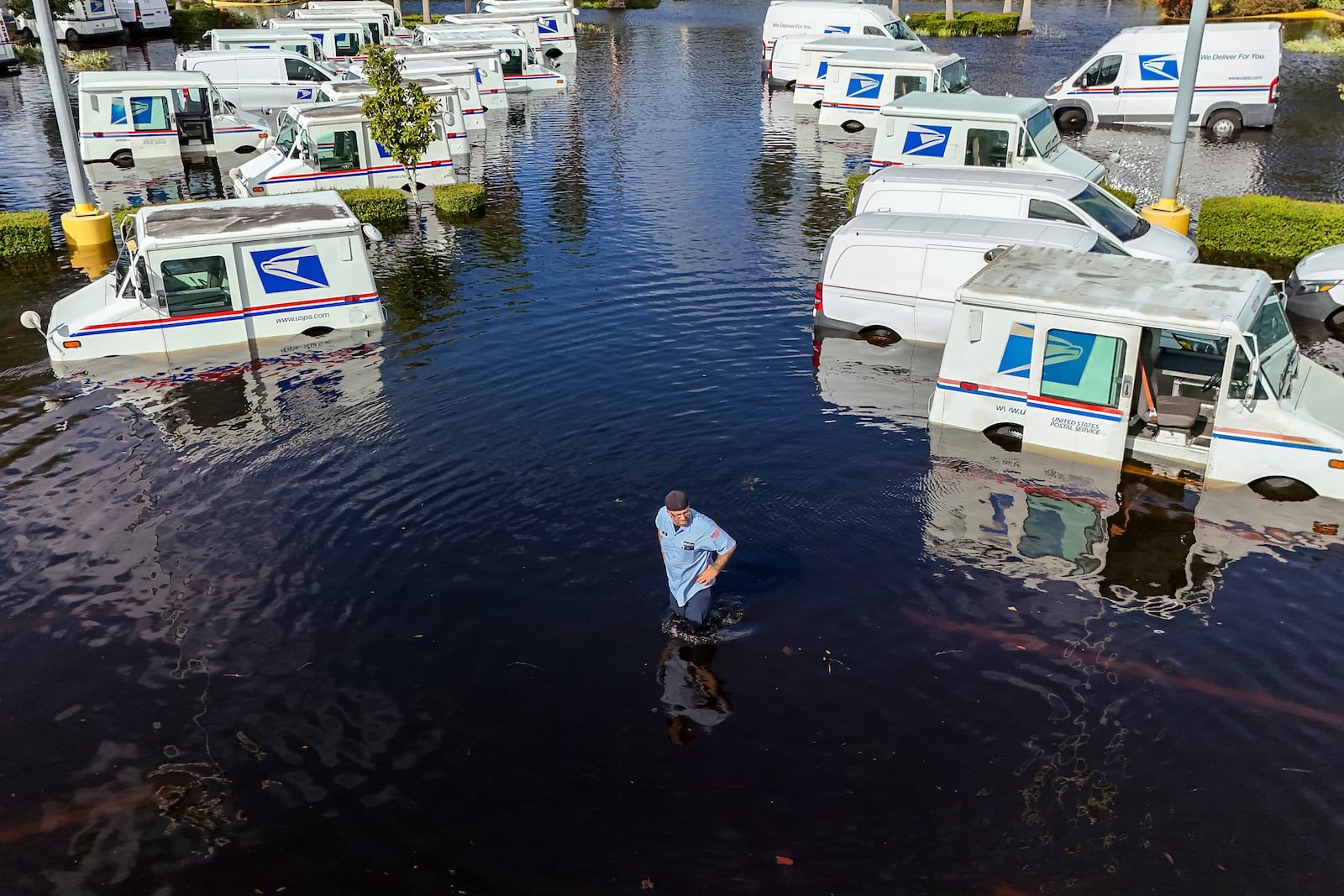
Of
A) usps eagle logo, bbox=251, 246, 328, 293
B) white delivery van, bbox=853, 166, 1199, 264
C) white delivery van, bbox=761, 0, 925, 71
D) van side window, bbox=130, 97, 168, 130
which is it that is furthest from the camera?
white delivery van, bbox=761, 0, 925, 71

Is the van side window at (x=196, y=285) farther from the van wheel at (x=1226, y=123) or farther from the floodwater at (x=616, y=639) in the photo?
the van wheel at (x=1226, y=123)

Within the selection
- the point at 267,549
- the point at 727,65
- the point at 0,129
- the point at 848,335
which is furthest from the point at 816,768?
the point at 727,65

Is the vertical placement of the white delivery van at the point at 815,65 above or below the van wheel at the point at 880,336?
above

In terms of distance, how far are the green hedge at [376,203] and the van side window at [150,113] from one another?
10049 mm

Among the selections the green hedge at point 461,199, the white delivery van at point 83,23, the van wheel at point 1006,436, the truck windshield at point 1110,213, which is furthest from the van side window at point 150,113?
the van wheel at point 1006,436

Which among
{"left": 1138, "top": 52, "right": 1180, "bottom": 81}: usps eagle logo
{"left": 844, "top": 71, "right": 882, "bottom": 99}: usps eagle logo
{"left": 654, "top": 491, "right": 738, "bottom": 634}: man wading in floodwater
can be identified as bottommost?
{"left": 654, "top": 491, "right": 738, "bottom": 634}: man wading in floodwater

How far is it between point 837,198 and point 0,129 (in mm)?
29819

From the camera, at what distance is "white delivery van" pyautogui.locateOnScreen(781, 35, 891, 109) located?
1638 inches

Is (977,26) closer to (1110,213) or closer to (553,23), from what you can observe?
(553,23)

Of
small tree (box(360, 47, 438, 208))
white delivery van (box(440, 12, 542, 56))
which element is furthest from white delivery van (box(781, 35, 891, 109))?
small tree (box(360, 47, 438, 208))

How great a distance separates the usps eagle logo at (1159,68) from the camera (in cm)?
3469

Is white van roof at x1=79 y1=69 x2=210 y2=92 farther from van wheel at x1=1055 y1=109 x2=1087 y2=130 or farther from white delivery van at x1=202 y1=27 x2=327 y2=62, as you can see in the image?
van wheel at x1=1055 y1=109 x2=1087 y2=130

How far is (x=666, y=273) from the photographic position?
2341 centimetres

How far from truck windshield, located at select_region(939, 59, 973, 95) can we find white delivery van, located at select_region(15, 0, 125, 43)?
42745mm
